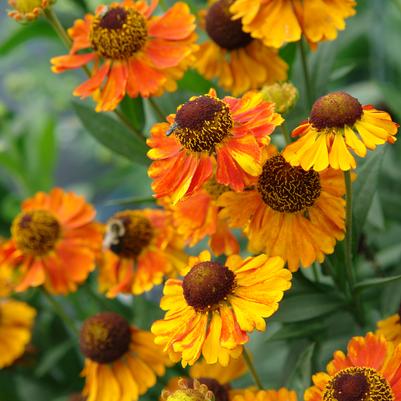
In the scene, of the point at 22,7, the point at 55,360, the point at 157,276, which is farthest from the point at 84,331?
the point at 22,7

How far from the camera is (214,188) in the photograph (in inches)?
35.9

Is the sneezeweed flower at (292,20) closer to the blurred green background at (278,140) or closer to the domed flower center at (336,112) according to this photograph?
the blurred green background at (278,140)

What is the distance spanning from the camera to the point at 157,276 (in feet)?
3.42

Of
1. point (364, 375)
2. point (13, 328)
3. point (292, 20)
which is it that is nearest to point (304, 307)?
point (364, 375)

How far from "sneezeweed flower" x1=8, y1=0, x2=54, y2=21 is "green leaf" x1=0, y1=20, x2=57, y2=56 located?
0.38 metres

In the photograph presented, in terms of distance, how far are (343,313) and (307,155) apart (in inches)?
14.6

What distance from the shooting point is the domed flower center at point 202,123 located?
0.79 meters

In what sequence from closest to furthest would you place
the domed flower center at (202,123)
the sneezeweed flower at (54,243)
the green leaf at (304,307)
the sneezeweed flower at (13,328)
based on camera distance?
1. the domed flower center at (202,123)
2. the green leaf at (304,307)
3. the sneezeweed flower at (54,243)
4. the sneezeweed flower at (13,328)

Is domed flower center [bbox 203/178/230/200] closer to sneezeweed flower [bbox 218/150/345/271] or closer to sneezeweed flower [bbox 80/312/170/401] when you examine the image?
sneezeweed flower [bbox 218/150/345/271]

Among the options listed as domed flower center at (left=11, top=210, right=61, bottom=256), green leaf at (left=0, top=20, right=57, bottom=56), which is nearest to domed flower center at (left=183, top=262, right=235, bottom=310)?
domed flower center at (left=11, top=210, right=61, bottom=256)

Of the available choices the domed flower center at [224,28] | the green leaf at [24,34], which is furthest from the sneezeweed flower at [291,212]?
the green leaf at [24,34]

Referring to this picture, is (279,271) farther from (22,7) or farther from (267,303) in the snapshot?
(22,7)

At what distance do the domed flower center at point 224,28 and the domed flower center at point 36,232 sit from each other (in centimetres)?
35

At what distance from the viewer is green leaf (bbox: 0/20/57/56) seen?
1.36 metres
